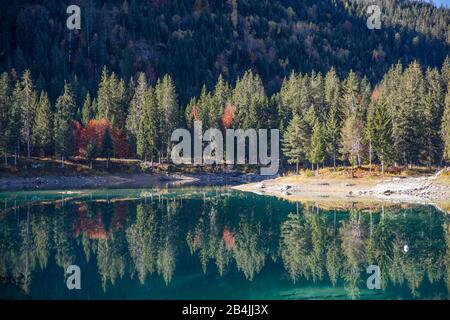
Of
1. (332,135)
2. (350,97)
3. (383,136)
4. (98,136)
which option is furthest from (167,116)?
(383,136)

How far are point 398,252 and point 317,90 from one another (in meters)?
73.1

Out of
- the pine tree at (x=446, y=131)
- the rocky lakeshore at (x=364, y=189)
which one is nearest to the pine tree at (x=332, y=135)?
the rocky lakeshore at (x=364, y=189)

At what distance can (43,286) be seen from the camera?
75.3 ft

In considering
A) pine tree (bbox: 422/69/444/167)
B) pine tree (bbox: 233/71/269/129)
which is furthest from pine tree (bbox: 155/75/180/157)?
pine tree (bbox: 422/69/444/167)

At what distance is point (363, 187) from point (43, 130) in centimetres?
5887

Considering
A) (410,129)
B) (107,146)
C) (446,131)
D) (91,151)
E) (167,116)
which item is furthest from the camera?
(167,116)

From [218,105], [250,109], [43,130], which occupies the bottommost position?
[43,130]

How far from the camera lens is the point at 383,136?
70.8m

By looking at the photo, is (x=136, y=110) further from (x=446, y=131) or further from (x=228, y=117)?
(x=446, y=131)

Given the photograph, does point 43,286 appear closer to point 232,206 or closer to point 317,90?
point 232,206

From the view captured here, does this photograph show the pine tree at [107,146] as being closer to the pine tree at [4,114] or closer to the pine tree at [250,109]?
the pine tree at [4,114]

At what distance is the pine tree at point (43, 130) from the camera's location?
3398 inches
